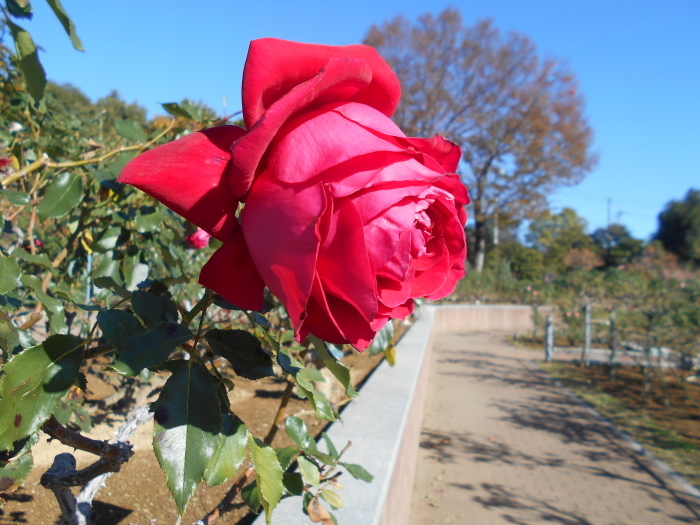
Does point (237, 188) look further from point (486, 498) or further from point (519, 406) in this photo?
point (519, 406)

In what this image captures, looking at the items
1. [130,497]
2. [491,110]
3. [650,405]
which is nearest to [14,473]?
[130,497]

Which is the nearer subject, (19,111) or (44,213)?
(44,213)

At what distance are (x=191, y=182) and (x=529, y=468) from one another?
5027 mm

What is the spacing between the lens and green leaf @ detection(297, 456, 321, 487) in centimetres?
128

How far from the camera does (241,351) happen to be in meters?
0.69

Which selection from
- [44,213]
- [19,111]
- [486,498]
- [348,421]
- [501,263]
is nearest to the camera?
[44,213]

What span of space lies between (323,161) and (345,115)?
0.08 meters

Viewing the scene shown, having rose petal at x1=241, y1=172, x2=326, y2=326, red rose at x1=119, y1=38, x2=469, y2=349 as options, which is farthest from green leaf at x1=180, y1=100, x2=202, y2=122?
Answer: rose petal at x1=241, y1=172, x2=326, y2=326

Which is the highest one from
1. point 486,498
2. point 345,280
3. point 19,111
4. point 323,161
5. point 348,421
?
point 19,111

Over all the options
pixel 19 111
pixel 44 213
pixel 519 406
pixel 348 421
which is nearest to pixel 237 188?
pixel 44 213

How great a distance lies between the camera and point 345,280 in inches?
17.6

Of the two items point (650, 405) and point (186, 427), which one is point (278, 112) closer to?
A: point (186, 427)

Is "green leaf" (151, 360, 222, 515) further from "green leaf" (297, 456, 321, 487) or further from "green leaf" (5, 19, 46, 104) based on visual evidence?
"green leaf" (297, 456, 321, 487)

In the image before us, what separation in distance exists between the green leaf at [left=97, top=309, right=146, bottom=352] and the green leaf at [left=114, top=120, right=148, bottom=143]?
2.25 feet
